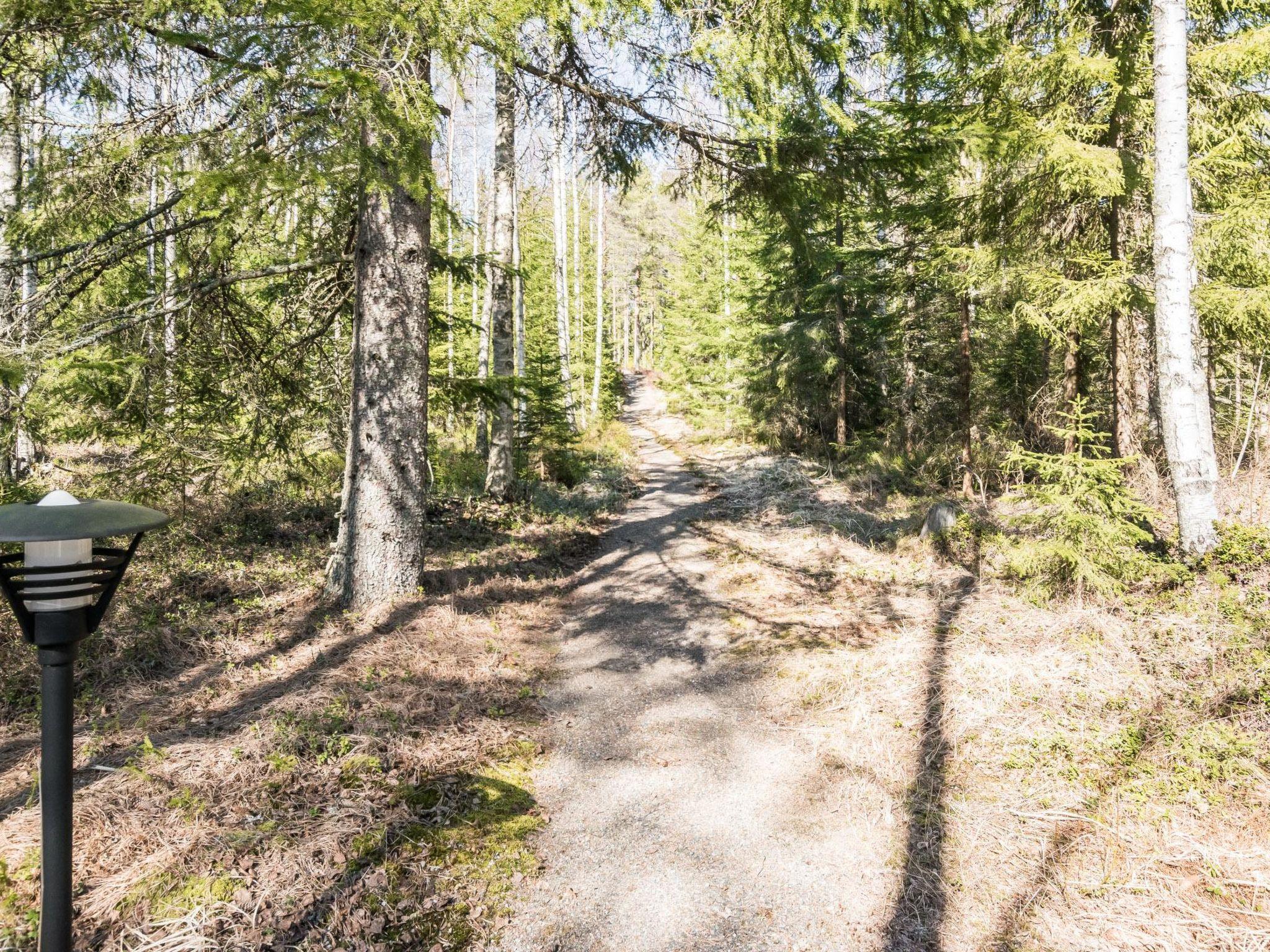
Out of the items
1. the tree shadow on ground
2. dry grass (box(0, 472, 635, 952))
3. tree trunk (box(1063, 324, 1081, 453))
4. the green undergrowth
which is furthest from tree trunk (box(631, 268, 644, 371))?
the green undergrowth

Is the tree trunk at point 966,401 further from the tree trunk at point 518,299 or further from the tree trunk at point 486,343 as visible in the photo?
the tree trunk at point 486,343

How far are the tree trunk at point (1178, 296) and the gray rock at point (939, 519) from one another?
2.73m

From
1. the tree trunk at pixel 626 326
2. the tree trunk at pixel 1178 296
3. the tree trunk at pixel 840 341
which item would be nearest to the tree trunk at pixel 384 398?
the tree trunk at pixel 1178 296

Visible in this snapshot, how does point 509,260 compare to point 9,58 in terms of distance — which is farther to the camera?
point 509,260

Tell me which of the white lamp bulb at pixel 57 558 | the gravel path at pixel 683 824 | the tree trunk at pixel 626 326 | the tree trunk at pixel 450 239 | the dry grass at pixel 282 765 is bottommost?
the gravel path at pixel 683 824

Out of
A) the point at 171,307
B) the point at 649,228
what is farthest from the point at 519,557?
the point at 649,228

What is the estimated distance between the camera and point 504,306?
11.8 metres

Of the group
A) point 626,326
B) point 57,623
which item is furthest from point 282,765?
point 626,326

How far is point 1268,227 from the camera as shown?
849cm

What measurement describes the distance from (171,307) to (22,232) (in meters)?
1.53

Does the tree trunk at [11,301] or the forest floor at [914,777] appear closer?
the forest floor at [914,777]

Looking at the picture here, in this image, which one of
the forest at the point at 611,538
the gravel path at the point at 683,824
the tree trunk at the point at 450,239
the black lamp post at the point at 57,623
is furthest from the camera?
the tree trunk at the point at 450,239

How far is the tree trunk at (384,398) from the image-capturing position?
6410mm

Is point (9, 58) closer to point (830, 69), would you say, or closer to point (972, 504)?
point (830, 69)
